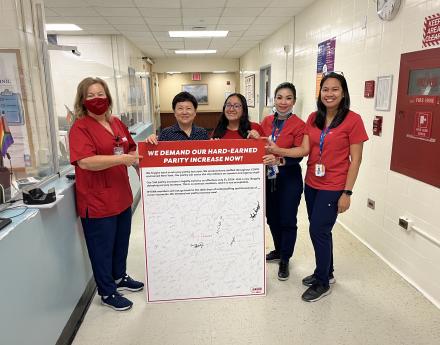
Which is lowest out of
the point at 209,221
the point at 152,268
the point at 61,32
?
the point at 152,268

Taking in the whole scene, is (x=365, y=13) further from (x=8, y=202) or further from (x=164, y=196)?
(x=8, y=202)

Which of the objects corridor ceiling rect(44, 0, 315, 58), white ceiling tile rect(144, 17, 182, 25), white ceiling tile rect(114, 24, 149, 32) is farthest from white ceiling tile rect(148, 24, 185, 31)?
white ceiling tile rect(144, 17, 182, 25)

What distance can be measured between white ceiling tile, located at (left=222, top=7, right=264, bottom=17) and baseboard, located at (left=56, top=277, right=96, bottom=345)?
4199mm

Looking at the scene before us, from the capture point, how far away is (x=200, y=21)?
5684 mm

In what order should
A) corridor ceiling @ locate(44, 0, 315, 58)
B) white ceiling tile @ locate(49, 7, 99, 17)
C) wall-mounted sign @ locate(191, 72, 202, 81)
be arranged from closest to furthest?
1. corridor ceiling @ locate(44, 0, 315, 58)
2. white ceiling tile @ locate(49, 7, 99, 17)
3. wall-mounted sign @ locate(191, 72, 202, 81)

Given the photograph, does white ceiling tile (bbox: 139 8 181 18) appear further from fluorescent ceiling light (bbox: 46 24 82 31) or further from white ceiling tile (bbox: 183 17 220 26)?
fluorescent ceiling light (bbox: 46 24 82 31)

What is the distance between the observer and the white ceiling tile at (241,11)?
4863mm

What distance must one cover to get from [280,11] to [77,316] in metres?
4.76

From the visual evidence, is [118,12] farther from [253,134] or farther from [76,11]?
[253,134]

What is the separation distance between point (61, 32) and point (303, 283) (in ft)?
21.5

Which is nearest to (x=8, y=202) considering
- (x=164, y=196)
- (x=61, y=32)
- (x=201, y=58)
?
(x=164, y=196)

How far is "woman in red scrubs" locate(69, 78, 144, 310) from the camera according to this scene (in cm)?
190

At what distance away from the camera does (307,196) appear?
94.2 inches

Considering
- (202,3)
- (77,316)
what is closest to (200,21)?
(202,3)
